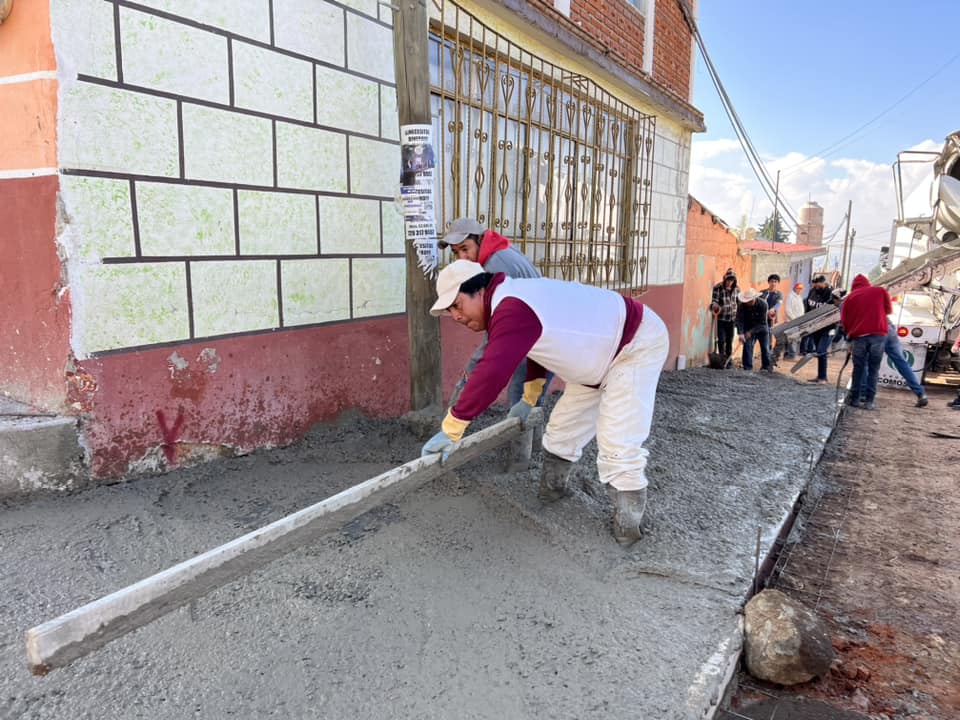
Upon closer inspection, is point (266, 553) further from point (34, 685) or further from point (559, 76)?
point (559, 76)

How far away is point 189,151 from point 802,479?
3.95 m

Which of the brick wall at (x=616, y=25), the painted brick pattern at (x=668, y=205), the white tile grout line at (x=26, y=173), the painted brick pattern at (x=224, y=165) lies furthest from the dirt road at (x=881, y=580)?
the brick wall at (x=616, y=25)

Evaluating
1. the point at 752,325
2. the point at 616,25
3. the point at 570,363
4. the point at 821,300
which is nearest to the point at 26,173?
the point at 570,363

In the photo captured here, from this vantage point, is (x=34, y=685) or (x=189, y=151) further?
(x=189, y=151)

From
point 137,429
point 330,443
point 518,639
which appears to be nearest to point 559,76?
point 330,443

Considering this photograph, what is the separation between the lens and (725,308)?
9.79m

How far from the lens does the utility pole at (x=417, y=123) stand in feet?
10.6

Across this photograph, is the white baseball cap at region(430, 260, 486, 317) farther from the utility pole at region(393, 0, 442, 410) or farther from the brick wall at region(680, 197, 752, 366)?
the brick wall at region(680, 197, 752, 366)

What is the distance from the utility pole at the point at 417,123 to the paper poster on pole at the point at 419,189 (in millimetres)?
38

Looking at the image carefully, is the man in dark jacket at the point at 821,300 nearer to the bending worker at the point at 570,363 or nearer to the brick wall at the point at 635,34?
the brick wall at the point at 635,34

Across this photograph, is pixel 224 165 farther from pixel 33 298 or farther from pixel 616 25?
pixel 616 25

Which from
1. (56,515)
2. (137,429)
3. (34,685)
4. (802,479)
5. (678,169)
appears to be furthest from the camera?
(678,169)

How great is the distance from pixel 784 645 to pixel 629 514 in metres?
0.78

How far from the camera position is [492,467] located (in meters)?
3.48
